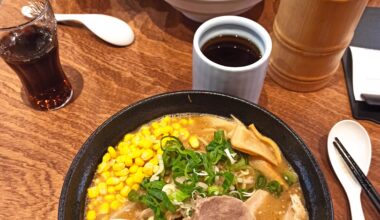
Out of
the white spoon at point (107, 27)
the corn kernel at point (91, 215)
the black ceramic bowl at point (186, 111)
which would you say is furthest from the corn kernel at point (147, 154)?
the white spoon at point (107, 27)

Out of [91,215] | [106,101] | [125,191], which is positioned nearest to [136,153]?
[125,191]

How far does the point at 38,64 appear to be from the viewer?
4.73ft

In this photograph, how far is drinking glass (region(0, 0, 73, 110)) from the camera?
4.60ft

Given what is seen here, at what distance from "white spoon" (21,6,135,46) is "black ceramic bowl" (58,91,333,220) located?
1.66ft

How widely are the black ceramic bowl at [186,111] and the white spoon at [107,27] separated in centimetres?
50

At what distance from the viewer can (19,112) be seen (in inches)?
60.3

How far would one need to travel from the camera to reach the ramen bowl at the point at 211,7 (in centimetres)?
156

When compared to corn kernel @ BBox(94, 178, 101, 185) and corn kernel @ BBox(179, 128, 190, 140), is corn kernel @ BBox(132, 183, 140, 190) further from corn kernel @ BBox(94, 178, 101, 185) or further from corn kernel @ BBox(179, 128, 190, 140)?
corn kernel @ BBox(179, 128, 190, 140)

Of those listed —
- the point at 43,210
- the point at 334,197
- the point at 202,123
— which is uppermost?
the point at 202,123

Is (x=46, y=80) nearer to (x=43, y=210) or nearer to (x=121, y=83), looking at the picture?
(x=121, y=83)

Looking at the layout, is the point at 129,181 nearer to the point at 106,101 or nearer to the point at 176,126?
the point at 176,126

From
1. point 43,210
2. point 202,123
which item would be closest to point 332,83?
point 202,123

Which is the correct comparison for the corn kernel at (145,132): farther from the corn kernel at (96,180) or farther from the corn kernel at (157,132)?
the corn kernel at (96,180)

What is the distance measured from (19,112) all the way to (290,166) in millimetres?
1059
